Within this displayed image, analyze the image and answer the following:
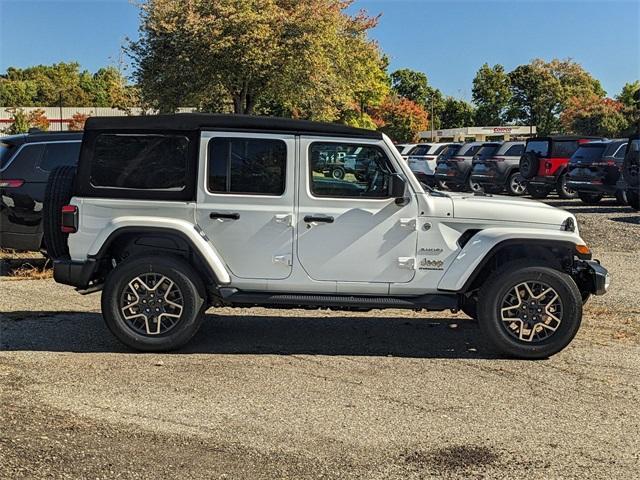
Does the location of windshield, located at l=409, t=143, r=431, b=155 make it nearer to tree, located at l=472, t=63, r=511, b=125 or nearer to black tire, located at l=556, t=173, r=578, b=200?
black tire, located at l=556, t=173, r=578, b=200

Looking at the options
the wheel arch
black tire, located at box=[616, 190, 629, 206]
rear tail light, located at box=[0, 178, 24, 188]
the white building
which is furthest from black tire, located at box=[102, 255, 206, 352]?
the white building

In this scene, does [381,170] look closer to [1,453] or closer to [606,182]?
[1,453]

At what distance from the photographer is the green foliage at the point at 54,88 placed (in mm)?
85731

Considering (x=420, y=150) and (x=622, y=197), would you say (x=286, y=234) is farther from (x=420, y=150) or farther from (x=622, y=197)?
(x=420, y=150)

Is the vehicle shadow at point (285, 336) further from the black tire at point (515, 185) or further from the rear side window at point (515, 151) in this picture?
the rear side window at point (515, 151)

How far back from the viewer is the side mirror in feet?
19.9

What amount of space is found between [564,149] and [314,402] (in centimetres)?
1787

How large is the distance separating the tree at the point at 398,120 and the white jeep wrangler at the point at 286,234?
65.8 m

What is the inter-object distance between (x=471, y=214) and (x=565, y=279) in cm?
91

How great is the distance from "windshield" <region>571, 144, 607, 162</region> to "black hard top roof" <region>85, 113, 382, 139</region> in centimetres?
1401

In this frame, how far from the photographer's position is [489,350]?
6.38 metres

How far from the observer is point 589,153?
18.8 m

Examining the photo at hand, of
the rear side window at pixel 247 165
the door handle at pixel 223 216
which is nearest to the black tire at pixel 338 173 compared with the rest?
the rear side window at pixel 247 165

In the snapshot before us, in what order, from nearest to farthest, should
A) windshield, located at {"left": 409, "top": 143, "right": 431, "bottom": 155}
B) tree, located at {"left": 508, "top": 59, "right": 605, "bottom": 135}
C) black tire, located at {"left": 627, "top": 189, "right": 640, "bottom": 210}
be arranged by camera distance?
black tire, located at {"left": 627, "top": 189, "right": 640, "bottom": 210} < windshield, located at {"left": 409, "top": 143, "right": 431, "bottom": 155} < tree, located at {"left": 508, "top": 59, "right": 605, "bottom": 135}
